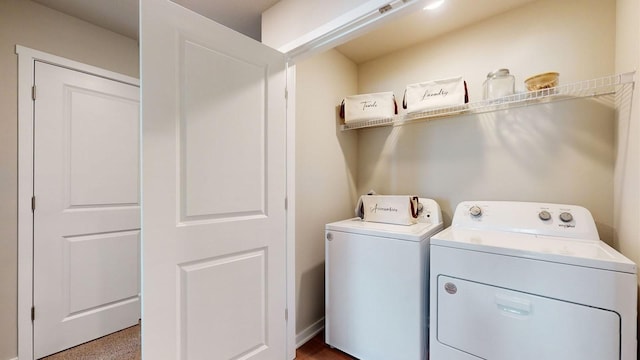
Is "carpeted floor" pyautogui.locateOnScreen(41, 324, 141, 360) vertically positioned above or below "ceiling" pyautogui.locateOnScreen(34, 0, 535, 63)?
below

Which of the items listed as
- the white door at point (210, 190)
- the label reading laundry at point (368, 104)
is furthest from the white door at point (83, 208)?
the label reading laundry at point (368, 104)

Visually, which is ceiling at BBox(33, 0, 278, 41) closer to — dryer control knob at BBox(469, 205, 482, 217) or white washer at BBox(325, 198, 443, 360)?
white washer at BBox(325, 198, 443, 360)

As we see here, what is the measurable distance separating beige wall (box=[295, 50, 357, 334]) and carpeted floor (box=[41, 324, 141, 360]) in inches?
49.0

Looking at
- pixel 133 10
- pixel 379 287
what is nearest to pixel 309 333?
pixel 379 287

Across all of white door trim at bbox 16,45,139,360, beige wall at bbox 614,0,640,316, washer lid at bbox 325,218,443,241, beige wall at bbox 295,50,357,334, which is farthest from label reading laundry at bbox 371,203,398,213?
white door trim at bbox 16,45,139,360

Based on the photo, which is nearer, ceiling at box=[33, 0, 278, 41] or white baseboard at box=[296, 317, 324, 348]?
ceiling at box=[33, 0, 278, 41]

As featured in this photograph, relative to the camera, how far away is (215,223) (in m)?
1.32

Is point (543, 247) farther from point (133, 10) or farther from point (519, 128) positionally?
point (133, 10)

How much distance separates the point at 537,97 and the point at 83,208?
3216mm

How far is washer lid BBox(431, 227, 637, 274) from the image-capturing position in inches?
39.6

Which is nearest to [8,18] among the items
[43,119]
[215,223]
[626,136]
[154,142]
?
[43,119]

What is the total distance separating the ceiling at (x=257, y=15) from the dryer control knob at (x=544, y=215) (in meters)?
1.36

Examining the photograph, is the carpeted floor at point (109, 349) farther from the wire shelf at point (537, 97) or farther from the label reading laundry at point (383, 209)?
the wire shelf at point (537, 97)

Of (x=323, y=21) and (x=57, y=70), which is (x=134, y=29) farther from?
(x=323, y=21)
